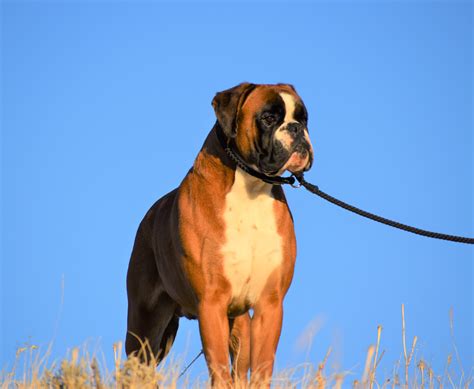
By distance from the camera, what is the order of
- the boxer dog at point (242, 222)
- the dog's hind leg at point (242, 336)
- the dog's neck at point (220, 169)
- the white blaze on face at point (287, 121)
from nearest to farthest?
the white blaze on face at point (287, 121) → the boxer dog at point (242, 222) → the dog's neck at point (220, 169) → the dog's hind leg at point (242, 336)

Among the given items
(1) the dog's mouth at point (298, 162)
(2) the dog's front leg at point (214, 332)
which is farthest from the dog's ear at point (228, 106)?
(2) the dog's front leg at point (214, 332)

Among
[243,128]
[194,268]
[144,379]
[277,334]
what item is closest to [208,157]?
[243,128]

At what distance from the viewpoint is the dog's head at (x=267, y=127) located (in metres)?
6.22

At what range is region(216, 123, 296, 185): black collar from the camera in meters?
6.39

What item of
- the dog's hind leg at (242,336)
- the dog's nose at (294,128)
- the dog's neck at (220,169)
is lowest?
the dog's hind leg at (242,336)

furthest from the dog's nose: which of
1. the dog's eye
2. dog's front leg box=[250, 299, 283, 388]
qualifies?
dog's front leg box=[250, 299, 283, 388]

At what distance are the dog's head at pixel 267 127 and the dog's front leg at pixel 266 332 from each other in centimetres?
103

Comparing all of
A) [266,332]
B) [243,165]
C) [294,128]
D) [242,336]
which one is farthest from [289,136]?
[242,336]

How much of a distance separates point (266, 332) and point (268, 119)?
62.9 inches

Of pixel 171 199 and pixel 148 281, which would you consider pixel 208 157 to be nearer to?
pixel 171 199

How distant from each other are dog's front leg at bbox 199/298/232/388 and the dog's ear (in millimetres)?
1257

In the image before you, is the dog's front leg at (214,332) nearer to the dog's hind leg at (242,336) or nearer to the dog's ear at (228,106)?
the dog's hind leg at (242,336)

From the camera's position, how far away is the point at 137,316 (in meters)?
7.96

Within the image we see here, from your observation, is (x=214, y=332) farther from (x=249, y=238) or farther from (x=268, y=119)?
(x=268, y=119)
